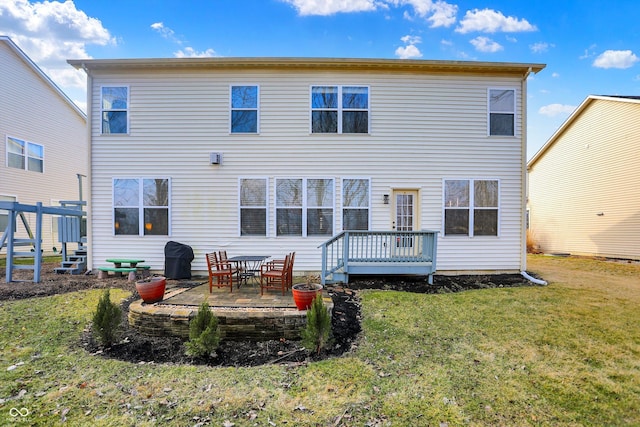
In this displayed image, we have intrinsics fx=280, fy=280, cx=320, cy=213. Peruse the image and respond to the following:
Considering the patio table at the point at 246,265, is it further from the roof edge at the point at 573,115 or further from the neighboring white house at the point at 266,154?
the roof edge at the point at 573,115

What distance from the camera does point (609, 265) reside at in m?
10.6

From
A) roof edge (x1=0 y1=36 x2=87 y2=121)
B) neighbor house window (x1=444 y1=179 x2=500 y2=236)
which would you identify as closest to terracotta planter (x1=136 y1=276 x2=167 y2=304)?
neighbor house window (x1=444 y1=179 x2=500 y2=236)

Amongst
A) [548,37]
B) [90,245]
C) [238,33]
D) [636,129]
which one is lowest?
[90,245]

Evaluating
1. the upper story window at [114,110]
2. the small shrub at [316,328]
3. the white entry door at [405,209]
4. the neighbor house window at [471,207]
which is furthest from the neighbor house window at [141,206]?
the neighbor house window at [471,207]

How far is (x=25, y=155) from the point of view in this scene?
478 inches

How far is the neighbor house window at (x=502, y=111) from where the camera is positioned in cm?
802

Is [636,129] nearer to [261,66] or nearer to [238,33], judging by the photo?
[261,66]

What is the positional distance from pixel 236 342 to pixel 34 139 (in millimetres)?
15321

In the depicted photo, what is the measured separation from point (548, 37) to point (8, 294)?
1988 centimetres

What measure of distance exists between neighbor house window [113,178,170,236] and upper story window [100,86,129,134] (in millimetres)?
1465

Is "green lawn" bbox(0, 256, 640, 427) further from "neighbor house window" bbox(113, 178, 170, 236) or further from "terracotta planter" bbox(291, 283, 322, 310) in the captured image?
"neighbor house window" bbox(113, 178, 170, 236)

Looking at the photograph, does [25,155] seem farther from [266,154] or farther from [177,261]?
[266,154]

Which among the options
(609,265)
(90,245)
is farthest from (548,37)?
(90,245)

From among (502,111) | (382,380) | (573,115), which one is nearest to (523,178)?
(502,111)
